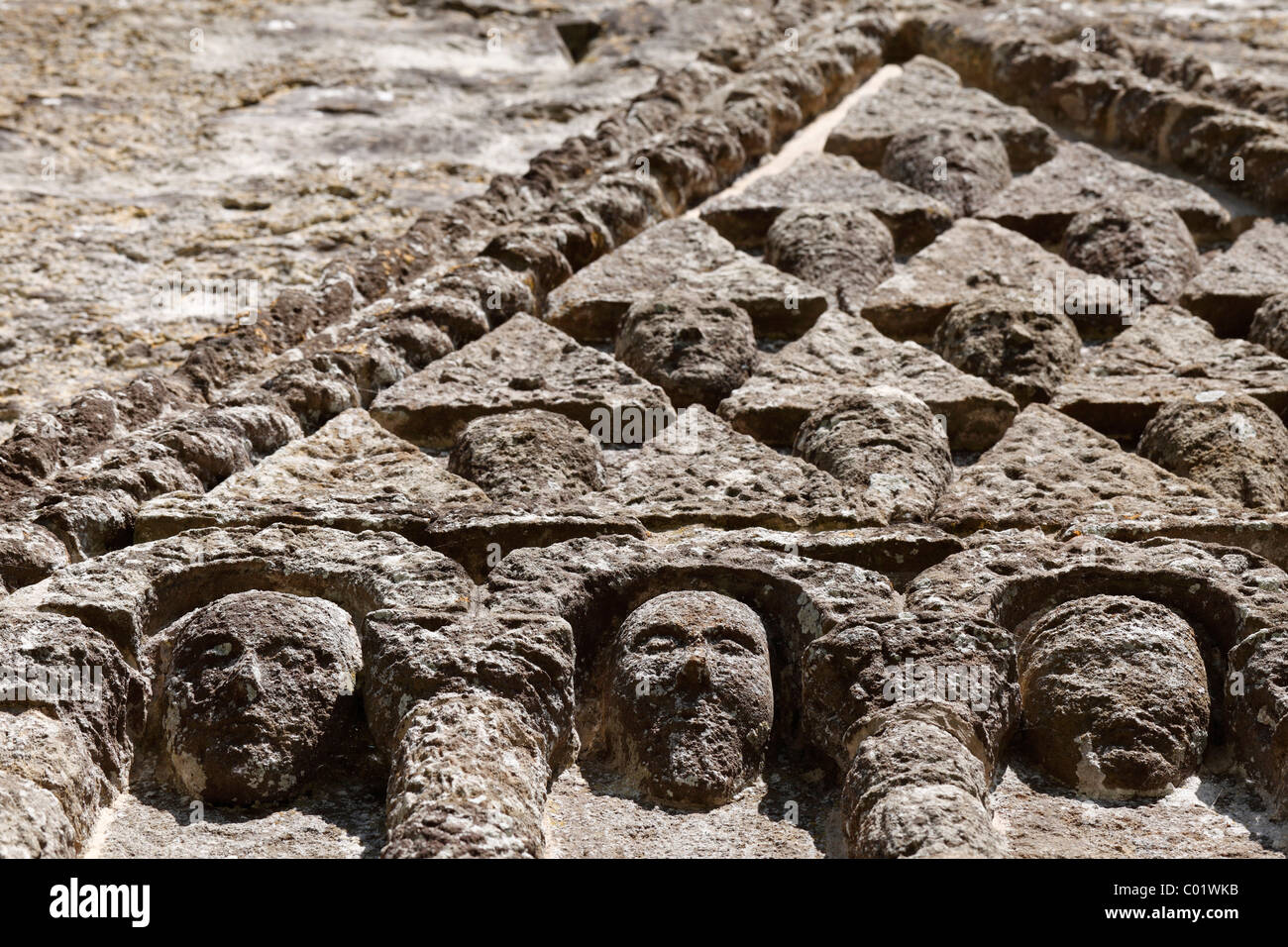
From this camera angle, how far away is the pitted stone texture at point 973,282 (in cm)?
392

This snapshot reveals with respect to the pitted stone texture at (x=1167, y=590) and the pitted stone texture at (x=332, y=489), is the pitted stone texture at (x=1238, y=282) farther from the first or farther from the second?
the pitted stone texture at (x=332, y=489)

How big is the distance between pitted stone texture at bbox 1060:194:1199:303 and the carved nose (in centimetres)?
214

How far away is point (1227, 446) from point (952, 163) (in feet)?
5.50

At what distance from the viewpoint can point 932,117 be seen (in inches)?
196

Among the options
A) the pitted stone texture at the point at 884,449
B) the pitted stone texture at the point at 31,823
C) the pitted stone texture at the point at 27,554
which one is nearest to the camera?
the pitted stone texture at the point at 31,823

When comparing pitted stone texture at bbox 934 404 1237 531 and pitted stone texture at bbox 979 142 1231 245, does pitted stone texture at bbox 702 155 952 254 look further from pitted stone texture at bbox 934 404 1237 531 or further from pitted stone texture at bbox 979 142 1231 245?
pitted stone texture at bbox 934 404 1237 531

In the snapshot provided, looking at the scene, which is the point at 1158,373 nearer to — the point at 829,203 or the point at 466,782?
the point at 829,203

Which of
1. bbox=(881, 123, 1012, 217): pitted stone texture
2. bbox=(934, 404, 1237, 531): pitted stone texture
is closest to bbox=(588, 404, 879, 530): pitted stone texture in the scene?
bbox=(934, 404, 1237, 531): pitted stone texture

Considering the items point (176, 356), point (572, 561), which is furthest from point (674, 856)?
point (176, 356)

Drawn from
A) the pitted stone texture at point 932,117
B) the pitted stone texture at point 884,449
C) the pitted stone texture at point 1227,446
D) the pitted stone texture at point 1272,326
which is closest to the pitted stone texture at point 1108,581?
the pitted stone texture at point 884,449

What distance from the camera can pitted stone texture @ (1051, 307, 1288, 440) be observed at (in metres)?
3.46

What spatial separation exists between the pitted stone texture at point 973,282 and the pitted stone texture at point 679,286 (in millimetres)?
205
